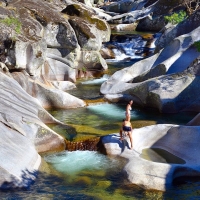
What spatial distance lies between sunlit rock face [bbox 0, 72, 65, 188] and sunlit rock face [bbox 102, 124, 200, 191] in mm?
2441

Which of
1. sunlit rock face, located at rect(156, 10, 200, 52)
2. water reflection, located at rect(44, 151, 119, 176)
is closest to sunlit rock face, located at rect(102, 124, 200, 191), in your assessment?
water reflection, located at rect(44, 151, 119, 176)

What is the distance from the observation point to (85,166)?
1389 centimetres

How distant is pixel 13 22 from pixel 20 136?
8.57 metres

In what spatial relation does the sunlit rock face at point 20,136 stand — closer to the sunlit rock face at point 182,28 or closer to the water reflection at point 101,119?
the water reflection at point 101,119

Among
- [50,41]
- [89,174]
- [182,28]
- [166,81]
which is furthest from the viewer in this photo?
[182,28]

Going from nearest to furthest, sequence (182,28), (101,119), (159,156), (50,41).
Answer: (159,156) → (101,119) → (50,41) → (182,28)

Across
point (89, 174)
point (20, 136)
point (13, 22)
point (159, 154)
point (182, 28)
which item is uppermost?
point (182, 28)

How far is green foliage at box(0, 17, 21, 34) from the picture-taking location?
20.4m

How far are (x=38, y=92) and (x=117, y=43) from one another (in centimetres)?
1567

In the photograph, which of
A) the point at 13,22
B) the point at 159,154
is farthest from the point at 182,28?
the point at 159,154

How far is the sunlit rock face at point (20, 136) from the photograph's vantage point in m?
12.2

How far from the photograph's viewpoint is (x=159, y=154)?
15.2 m

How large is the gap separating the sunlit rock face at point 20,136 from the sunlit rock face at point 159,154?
2441mm

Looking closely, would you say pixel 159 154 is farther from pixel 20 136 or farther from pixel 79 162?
pixel 20 136
